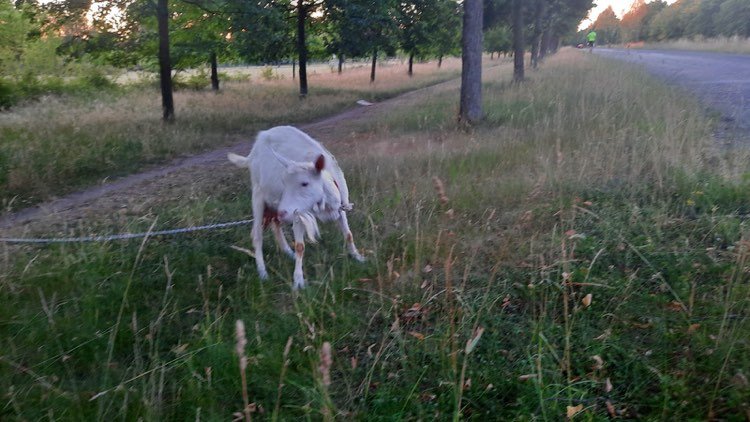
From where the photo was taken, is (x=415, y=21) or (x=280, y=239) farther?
(x=415, y=21)

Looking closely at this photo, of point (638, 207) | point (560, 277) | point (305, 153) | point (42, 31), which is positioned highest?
point (42, 31)

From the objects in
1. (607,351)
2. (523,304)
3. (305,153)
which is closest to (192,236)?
(305,153)

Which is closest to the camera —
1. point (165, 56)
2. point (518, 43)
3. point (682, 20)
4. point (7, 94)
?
point (165, 56)

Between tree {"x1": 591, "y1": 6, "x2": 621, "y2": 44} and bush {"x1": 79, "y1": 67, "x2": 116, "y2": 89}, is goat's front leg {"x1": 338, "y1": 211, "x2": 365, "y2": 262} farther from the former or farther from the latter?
tree {"x1": 591, "y1": 6, "x2": 621, "y2": 44}

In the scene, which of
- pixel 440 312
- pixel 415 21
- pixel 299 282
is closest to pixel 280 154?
pixel 299 282

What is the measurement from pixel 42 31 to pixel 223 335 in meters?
15.8

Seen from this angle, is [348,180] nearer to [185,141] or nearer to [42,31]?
[185,141]

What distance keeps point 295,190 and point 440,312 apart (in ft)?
5.01

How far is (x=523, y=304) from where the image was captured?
3.65 meters

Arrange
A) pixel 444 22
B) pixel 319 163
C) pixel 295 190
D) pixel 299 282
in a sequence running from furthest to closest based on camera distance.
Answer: pixel 444 22, pixel 299 282, pixel 295 190, pixel 319 163

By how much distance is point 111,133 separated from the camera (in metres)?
12.5

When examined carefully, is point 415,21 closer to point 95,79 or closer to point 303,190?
point 95,79

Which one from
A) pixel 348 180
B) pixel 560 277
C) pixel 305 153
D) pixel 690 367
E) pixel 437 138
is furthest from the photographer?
pixel 437 138

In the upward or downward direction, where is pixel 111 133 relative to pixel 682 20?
downward
